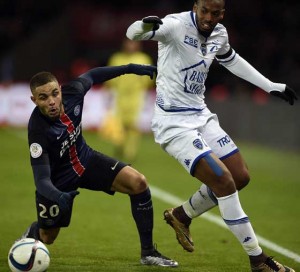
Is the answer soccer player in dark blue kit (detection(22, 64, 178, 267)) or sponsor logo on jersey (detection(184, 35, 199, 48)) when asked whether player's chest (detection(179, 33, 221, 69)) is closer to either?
sponsor logo on jersey (detection(184, 35, 199, 48))

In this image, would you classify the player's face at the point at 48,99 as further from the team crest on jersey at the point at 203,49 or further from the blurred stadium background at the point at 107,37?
the blurred stadium background at the point at 107,37

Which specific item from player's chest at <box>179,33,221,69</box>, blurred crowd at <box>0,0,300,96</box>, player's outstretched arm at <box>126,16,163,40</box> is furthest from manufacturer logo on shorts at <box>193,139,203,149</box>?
blurred crowd at <box>0,0,300,96</box>

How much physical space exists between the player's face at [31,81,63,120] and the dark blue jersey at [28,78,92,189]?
9 cm

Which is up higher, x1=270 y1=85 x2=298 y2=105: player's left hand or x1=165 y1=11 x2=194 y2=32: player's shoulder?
x1=165 y1=11 x2=194 y2=32: player's shoulder

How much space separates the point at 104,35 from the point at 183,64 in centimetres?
1750

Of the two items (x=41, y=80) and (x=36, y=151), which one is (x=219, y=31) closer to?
(x=41, y=80)

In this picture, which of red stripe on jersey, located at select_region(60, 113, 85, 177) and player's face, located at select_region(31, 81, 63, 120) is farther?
red stripe on jersey, located at select_region(60, 113, 85, 177)

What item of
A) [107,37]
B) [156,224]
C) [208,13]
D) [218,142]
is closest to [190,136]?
[218,142]

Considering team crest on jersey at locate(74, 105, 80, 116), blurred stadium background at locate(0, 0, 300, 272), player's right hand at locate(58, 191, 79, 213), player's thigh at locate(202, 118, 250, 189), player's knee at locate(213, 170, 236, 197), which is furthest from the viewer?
blurred stadium background at locate(0, 0, 300, 272)

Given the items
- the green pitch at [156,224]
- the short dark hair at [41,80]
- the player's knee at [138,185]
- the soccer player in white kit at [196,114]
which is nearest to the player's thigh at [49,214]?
the green pitch at [156,224]

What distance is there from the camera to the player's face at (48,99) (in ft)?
22.1

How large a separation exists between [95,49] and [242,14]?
4419 millimetres

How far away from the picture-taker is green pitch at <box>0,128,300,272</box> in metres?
7.42

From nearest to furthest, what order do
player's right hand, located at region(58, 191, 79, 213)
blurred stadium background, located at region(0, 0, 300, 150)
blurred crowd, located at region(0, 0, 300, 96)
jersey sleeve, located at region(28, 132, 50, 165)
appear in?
1. player's right hand, located at region(58, 191, 79, 213)
2. jersey sleeve, located at region(28, 132, 50, 165)
3. blurred stadium background, located at region(0, 0, 300, 150)
4. blurred crowd, located at region(0, 0, 300, 96)
